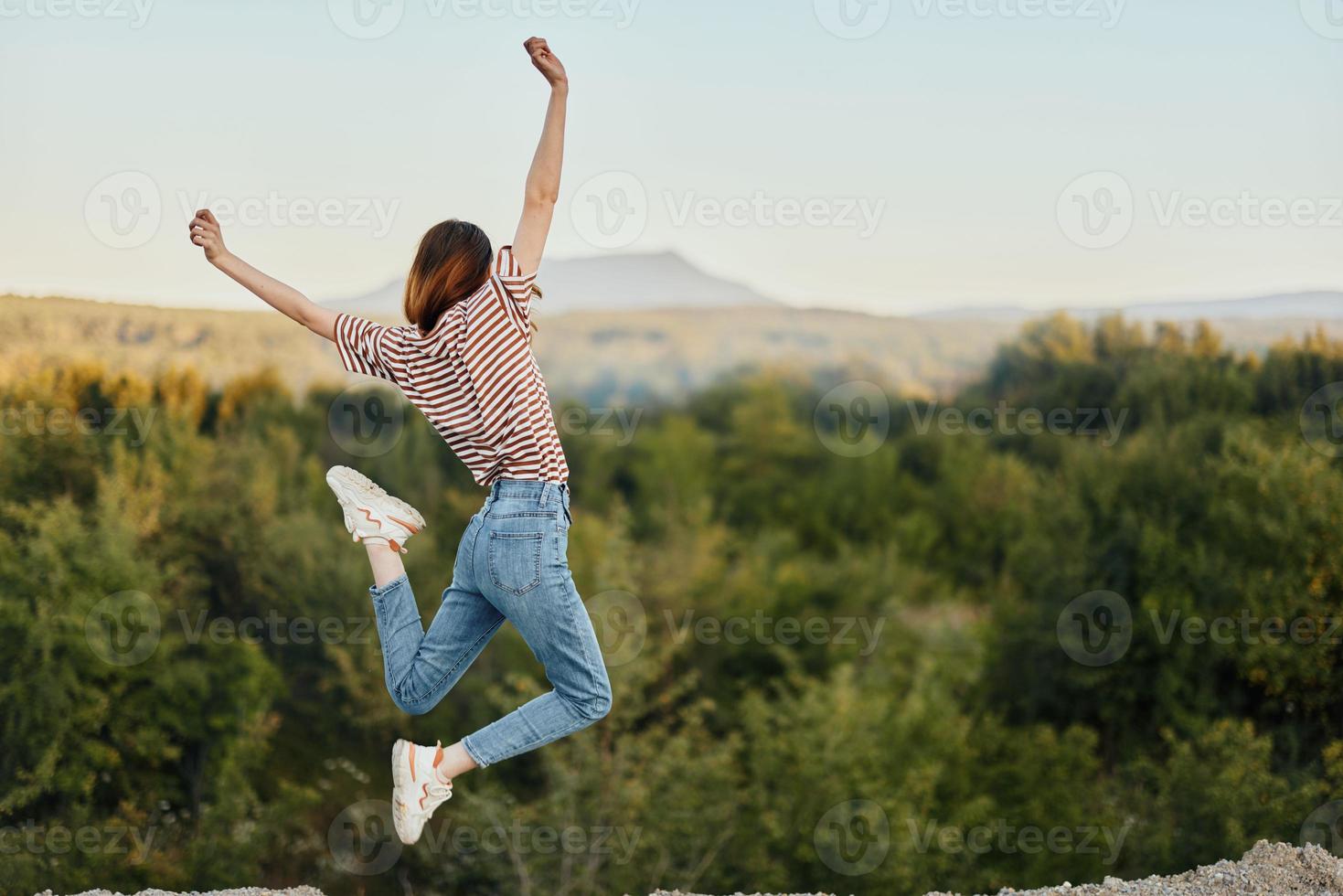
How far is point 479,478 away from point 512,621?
0.43 meters

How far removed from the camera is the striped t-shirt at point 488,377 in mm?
3635

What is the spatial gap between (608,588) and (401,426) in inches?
358

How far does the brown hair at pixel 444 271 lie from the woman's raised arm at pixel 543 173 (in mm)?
120

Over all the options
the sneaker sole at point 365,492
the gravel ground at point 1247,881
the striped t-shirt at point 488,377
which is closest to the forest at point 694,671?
the gravel ground at point 1247,881

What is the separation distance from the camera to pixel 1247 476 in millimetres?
26828

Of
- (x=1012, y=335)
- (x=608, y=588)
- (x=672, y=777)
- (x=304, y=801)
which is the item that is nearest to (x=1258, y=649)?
(x=672, y=777)

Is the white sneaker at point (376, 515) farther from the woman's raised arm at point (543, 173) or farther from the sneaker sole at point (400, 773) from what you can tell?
the woman's raised arm at point (543, 173)

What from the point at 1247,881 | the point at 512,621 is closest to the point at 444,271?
the point at 512,621

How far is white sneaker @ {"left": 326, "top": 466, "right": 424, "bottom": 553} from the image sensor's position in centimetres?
390

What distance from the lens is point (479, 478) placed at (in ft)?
12.4

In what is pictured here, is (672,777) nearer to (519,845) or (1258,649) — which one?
(519,845)

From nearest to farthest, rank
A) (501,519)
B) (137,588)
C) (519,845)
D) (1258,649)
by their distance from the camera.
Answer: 1. (501,519)
2. (519,845)
3. (1258,649)
4. (137,588)

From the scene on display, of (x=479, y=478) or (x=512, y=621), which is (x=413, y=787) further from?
(x=479, y=478)

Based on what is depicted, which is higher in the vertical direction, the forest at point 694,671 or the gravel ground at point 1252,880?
the gravel ground at point 1252,880
